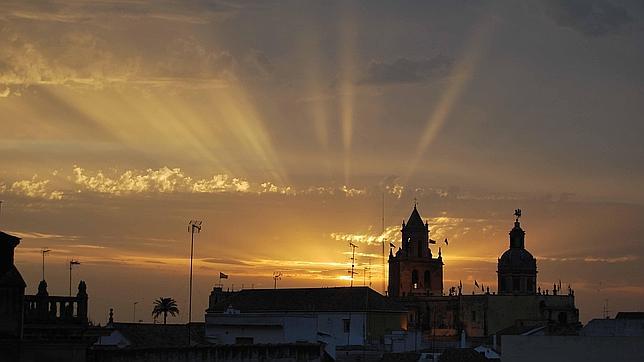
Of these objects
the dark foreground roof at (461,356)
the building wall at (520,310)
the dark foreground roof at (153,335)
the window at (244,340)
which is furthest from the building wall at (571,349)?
the building wall at (520,310)

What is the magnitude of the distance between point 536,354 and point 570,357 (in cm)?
150

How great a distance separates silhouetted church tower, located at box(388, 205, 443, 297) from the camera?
130m

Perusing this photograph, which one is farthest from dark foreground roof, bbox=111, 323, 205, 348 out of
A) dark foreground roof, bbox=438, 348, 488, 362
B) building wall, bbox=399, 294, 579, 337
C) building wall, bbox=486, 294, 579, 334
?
building wall, bbox=486, 294, 579, 334

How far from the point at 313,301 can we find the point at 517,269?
42.4 meters

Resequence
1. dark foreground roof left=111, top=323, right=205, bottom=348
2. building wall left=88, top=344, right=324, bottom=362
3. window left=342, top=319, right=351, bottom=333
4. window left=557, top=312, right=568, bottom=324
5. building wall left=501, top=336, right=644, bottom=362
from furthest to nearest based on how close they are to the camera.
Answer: window left=557, top=312, right=568, bottom=324 → window left=342, top=319, right=351, bottom=333 → dark foreground roof left=111, top=323, right=205, bottom=348 → building wall left=501, top=336, right=644, bottom=362 → building wall left=88, top=344, right=324, bottom=362

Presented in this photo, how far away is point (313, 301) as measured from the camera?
88250 mm

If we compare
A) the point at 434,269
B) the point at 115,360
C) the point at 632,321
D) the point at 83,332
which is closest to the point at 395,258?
the point at 434,269

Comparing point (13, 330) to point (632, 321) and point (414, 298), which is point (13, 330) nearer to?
point (632, 321)

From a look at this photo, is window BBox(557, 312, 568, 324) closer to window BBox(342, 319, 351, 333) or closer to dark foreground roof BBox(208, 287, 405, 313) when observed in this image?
dark foreground roof BBox(208, 287, 405, 313)

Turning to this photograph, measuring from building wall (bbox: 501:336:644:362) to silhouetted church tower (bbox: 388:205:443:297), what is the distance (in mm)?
86766

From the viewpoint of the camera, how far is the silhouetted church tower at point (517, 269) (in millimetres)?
122938

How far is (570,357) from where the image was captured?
4053 centimetres

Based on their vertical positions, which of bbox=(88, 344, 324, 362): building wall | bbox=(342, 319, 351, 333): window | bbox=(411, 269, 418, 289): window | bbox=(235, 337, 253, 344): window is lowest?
bbox=(235, 337, 253, 344): window

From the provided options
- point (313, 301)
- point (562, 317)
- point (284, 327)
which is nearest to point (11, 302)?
point (284, 327)
